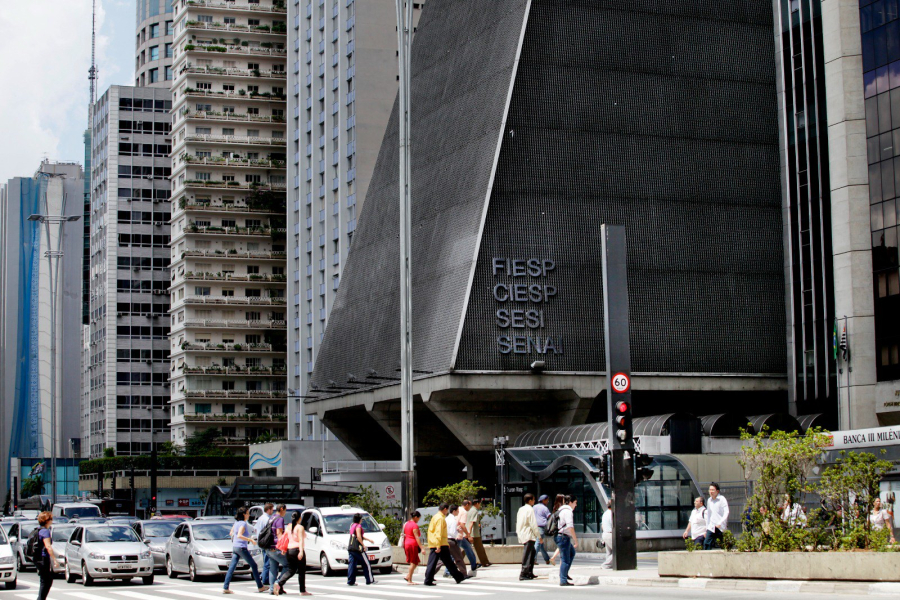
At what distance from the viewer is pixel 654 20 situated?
186 ft

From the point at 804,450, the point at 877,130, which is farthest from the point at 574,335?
the point at 804,450

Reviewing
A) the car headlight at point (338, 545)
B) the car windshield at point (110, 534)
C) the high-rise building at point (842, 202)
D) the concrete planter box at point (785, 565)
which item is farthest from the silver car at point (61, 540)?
the high-rise building at point (842, 202)

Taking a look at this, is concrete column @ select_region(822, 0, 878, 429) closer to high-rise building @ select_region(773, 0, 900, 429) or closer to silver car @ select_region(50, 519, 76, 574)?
high-rise building @ select_region(773, 0, 900, 429)

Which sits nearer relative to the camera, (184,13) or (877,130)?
(877,130)

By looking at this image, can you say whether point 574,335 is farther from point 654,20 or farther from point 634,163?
point 654,20

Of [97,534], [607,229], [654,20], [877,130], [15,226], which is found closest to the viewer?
[607,229]

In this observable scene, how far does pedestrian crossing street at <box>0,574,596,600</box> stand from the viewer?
21.3 m

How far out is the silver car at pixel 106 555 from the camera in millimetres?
27891

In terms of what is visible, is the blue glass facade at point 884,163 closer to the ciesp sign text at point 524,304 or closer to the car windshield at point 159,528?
the ciesp sign text at point 524,304

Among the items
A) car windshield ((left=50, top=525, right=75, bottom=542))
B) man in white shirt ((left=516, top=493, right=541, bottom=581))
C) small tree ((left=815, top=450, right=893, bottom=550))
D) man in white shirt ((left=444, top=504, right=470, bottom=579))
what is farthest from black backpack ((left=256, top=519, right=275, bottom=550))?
car windshield ((left=50, top=525, right=75, bottom=542))

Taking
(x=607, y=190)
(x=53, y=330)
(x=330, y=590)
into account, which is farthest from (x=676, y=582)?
(x=53, y=330)

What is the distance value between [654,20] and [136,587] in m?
39.5

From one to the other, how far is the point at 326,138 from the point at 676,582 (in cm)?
7045

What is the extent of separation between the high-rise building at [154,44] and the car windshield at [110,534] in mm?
106831
